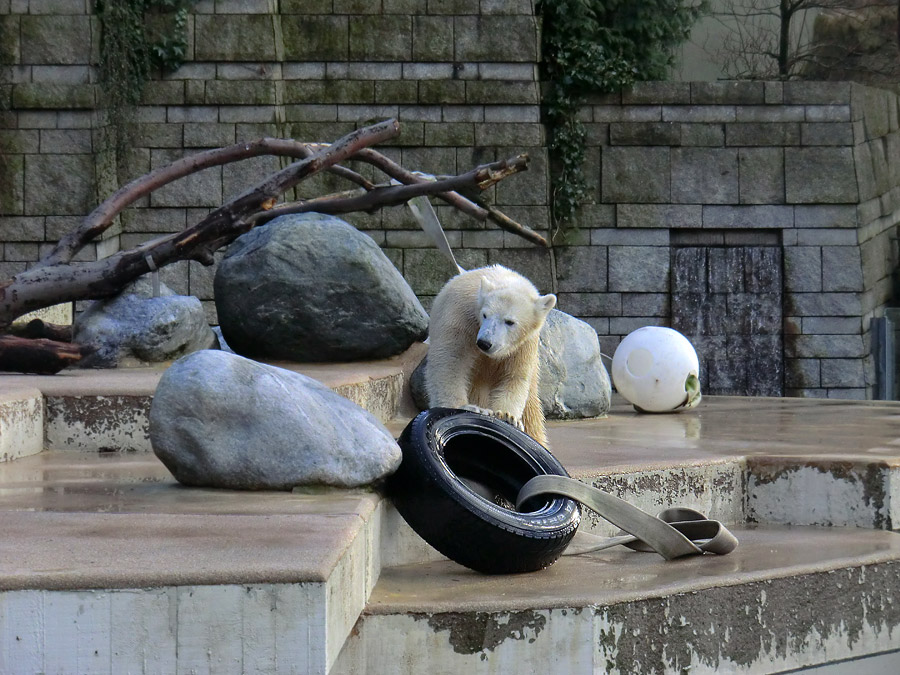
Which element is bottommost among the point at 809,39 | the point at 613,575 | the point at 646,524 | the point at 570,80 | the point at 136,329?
the point at 613,575

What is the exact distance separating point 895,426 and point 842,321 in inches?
179

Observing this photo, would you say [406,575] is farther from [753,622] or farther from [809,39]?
[809,39]

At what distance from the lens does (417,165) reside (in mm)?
9516

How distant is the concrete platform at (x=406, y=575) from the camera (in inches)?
80.6

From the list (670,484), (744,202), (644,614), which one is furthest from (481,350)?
(744,202)

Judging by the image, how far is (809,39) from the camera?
12.1 meters

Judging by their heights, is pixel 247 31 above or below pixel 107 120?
above

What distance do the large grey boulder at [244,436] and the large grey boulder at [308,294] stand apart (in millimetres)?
2183

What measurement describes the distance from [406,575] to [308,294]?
236cm

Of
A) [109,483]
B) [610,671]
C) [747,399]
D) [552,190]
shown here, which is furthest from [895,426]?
[552,190]

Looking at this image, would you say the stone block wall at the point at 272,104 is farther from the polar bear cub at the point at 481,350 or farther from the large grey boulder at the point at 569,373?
the polar bear cub at the point at 481,350

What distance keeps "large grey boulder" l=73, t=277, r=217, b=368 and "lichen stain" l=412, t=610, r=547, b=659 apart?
10.2ft

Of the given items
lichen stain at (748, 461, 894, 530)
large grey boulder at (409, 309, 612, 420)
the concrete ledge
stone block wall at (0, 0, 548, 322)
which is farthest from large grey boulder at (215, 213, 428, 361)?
stone block wall at (0, 0, 548, 322)

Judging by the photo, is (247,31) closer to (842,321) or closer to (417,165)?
(417,165)
